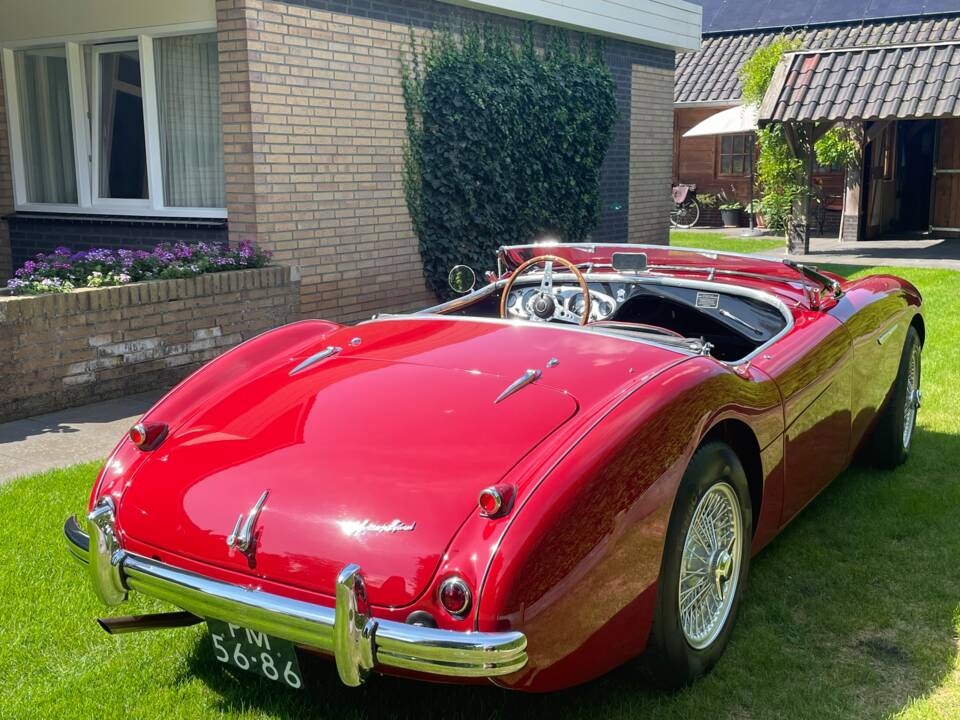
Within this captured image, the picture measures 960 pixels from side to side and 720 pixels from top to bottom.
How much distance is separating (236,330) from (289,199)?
1.45m

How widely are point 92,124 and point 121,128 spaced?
29 cm

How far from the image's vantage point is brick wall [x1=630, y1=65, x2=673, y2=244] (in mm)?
13070

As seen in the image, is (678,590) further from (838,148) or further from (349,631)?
(838,148)

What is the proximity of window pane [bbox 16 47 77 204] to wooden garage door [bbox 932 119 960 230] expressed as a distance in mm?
15895

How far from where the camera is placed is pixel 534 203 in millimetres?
10969

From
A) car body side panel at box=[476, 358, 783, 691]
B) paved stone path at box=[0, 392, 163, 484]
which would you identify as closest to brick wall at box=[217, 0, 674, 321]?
paved stone path at box=[0, 392, 163, 484]

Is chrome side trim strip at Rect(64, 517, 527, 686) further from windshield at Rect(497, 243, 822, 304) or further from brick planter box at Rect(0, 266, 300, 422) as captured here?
brick planter box at Rect(0, 266, 300, 422)

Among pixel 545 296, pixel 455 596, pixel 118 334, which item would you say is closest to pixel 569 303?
pixel 545 296

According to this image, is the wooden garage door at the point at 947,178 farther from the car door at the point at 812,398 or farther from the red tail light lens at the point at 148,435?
the red tail light lens at the point at 148,435

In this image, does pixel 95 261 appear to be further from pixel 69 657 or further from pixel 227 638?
pixel 227 638

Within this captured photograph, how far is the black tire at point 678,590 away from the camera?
8.95 feet

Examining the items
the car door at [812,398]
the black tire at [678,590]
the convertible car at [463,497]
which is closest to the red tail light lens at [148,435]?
the convertible car at [463,497]

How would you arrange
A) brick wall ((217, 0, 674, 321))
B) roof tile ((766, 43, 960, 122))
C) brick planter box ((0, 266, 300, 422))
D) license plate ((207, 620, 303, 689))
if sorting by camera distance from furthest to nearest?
roof tile ((766, 43, 960, 122)), brick wall ((217, 0, 674, 321)), brick planter box ((0, 266, 300, 422)), license plate ((207, 620, 303, 689))

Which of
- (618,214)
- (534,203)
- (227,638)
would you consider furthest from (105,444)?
(618,214)
